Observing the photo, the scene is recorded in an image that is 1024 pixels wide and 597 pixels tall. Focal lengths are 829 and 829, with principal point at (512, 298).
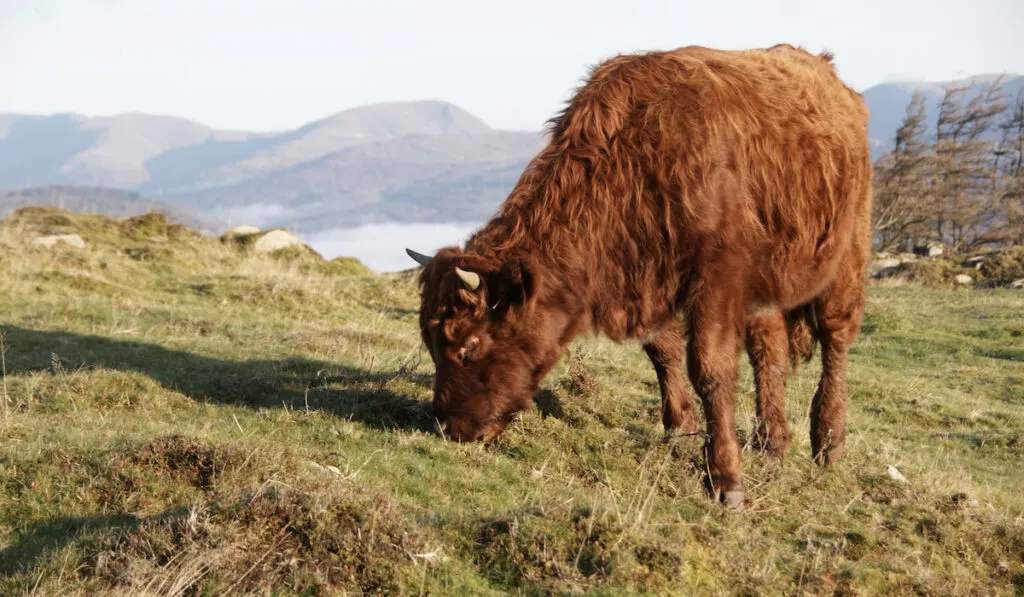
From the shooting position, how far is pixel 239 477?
461cm

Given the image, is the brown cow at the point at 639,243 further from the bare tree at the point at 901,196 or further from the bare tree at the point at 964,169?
the bare tree at the point at 964,169

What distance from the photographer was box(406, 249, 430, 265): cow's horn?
5672 mm

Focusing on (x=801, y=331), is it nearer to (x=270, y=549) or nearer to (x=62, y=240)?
(x=270, y=549)

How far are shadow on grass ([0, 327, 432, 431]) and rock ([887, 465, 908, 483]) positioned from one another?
3.43m

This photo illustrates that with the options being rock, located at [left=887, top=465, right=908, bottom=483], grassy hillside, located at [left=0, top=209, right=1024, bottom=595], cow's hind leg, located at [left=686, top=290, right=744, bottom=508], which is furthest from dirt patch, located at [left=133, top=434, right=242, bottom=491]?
rock, located at [left=887, top=465, right=908, bottom=483]

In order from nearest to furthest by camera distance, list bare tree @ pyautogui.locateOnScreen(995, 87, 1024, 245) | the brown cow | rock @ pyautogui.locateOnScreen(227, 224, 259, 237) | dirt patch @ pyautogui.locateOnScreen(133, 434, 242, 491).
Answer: dirt patch @ pyautogui.locateOnScreen(133, 434, 242, 491)
the brown cow
rock @ pyautogui.locateOnScreen(227, 224, 259, 237)
bare tree @ pyautogui.locateOnScreen(995, 87, 1024, 245)

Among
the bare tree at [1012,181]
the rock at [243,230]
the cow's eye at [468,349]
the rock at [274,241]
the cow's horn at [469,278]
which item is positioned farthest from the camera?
the bare tree at [1012,181]

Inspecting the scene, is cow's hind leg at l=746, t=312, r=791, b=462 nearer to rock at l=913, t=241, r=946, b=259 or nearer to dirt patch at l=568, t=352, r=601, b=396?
dirt patch at l=568, t=352, r=601, b=396

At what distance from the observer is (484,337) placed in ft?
17.6

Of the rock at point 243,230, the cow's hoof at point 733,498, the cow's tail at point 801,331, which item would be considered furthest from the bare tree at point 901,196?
the cow's hoof at point 733,498

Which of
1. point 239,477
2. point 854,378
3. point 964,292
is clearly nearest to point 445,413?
point 239,477

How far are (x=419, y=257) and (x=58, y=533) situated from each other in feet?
8.88

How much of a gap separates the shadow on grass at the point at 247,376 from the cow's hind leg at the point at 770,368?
2.66 metres

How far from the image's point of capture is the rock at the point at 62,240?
15.0m
